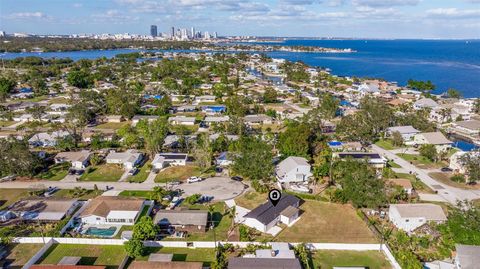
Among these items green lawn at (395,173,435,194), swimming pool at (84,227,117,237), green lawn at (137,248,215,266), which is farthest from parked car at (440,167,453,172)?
swimming pool at (84,227,117,237)

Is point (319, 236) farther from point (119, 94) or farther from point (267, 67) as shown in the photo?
point (267, 67)

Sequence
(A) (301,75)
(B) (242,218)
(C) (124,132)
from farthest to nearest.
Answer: (A) (301,75) → (C) (124,132) → (B) (242,218)

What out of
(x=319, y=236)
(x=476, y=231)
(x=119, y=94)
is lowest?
(x=319, y=236)

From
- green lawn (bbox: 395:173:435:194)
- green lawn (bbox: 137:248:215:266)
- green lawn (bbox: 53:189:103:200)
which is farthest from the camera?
green lawn (bbox: 395:173:435:194)

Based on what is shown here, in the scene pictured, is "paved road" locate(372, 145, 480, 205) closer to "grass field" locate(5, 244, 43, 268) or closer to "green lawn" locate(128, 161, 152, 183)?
"green lawn" locate(128, 161, 152, 183)

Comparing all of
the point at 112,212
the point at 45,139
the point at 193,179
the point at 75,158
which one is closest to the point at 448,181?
the point at 193,179

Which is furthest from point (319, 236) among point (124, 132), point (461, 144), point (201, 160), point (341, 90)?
point (341, 90)

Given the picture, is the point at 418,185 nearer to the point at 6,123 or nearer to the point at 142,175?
the point at 142,175
